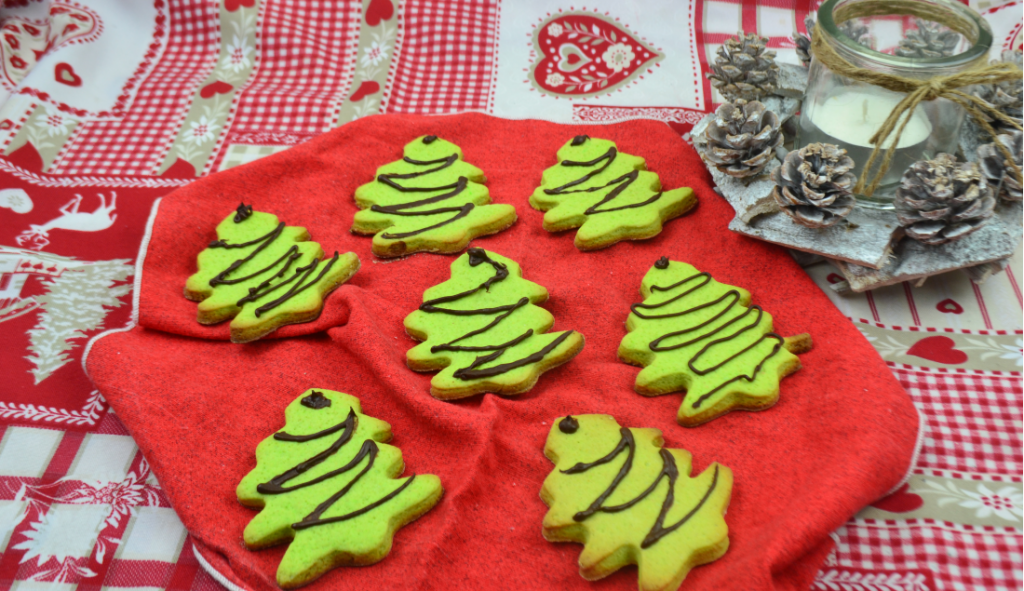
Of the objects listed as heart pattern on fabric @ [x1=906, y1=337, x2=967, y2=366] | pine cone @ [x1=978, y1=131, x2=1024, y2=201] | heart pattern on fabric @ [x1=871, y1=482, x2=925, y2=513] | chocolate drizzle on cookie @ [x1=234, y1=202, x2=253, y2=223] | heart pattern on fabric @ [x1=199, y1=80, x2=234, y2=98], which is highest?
heart pattern on fabric @ [x1=199, y1=80, x2=234, y2=98]

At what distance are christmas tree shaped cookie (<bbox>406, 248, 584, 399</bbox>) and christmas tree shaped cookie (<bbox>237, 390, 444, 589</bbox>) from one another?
0.18 m

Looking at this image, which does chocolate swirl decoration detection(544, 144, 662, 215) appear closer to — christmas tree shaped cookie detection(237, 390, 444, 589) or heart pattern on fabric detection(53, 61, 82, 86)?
christmas tree shaped cookie detection(237, 390, 444, 589)

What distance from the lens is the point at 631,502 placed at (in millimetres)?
1255

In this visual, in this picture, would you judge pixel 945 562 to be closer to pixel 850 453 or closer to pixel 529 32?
pixel 850 453

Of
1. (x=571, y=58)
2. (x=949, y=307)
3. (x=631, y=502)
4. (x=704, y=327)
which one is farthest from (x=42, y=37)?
(x=949, y=307)

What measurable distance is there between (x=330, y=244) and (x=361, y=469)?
0.71 meters

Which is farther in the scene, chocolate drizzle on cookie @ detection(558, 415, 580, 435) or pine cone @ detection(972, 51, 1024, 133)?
pine cone @ detection(972, 51, 1024, 133)

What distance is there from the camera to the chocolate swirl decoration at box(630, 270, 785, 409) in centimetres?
145

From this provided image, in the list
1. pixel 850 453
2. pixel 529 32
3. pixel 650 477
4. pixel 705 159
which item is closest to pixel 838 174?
pixel 705 159

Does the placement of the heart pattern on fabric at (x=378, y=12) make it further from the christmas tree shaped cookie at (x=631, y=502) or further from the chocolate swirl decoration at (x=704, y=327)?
the christmas tree shaped cookie at (x=631, y=502)

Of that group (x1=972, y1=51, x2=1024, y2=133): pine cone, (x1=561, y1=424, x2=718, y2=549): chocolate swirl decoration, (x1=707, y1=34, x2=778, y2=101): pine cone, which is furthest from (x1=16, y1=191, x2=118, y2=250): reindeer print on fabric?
(x1=972, y1=51, x2=1024, y2=133): pine cone

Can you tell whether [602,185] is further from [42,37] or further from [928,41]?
[42,37]

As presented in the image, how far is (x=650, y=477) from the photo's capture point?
4.21 ft

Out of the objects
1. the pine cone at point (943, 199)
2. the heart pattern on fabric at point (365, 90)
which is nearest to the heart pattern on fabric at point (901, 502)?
the pine cone at point (943, 199)
